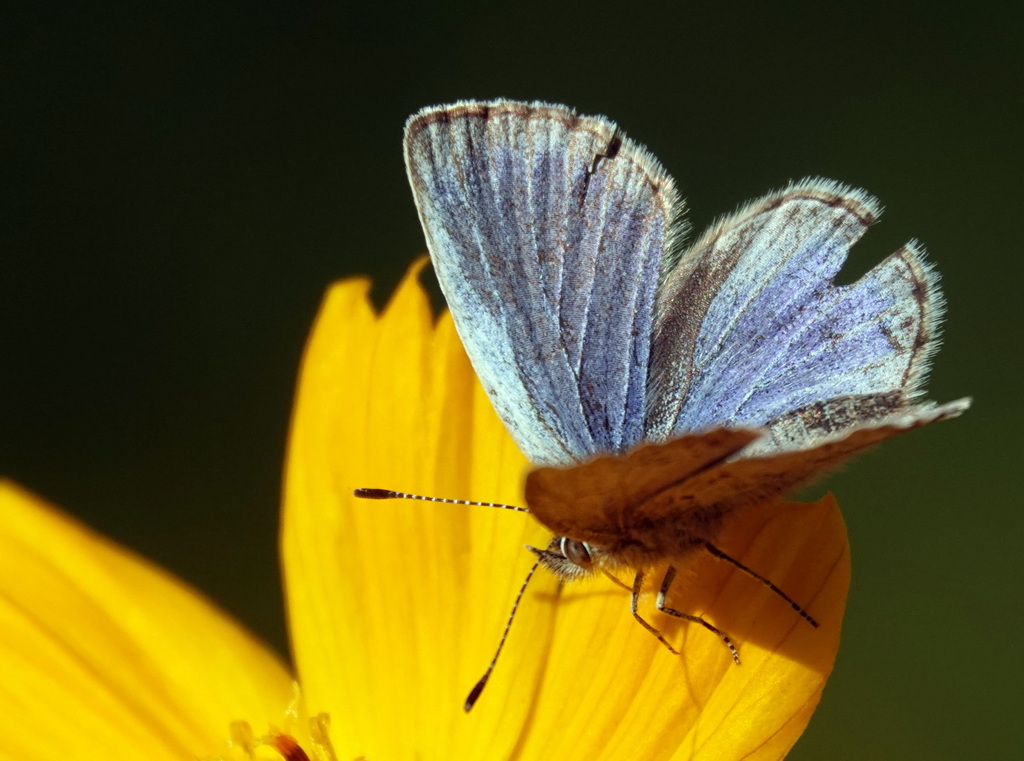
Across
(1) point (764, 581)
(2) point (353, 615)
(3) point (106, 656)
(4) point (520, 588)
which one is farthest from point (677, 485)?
(3) point (106, 656)

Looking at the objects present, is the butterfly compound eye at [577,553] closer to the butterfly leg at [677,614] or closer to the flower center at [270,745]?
the butterfly leg at [677,614]

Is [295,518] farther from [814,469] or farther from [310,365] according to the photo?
[814,469]

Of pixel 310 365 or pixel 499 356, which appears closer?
pixel 499 356

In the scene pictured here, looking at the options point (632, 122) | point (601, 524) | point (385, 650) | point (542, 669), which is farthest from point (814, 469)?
point (632, 122)

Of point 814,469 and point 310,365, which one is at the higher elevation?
point 310,365

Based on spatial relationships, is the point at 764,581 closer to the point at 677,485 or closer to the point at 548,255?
the point at 677,485

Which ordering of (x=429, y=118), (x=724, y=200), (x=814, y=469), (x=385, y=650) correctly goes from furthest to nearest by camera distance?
(x=724, y=200) → (x=385, y=650) → (x=429, y=118) → (x=814, y=469)

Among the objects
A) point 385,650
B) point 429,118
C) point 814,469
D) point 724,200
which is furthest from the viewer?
point 724,200

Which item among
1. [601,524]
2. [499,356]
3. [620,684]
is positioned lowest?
[620,684]

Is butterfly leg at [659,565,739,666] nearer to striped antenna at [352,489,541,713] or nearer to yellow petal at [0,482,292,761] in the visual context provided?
striped antenna at [352,489,541,713]
